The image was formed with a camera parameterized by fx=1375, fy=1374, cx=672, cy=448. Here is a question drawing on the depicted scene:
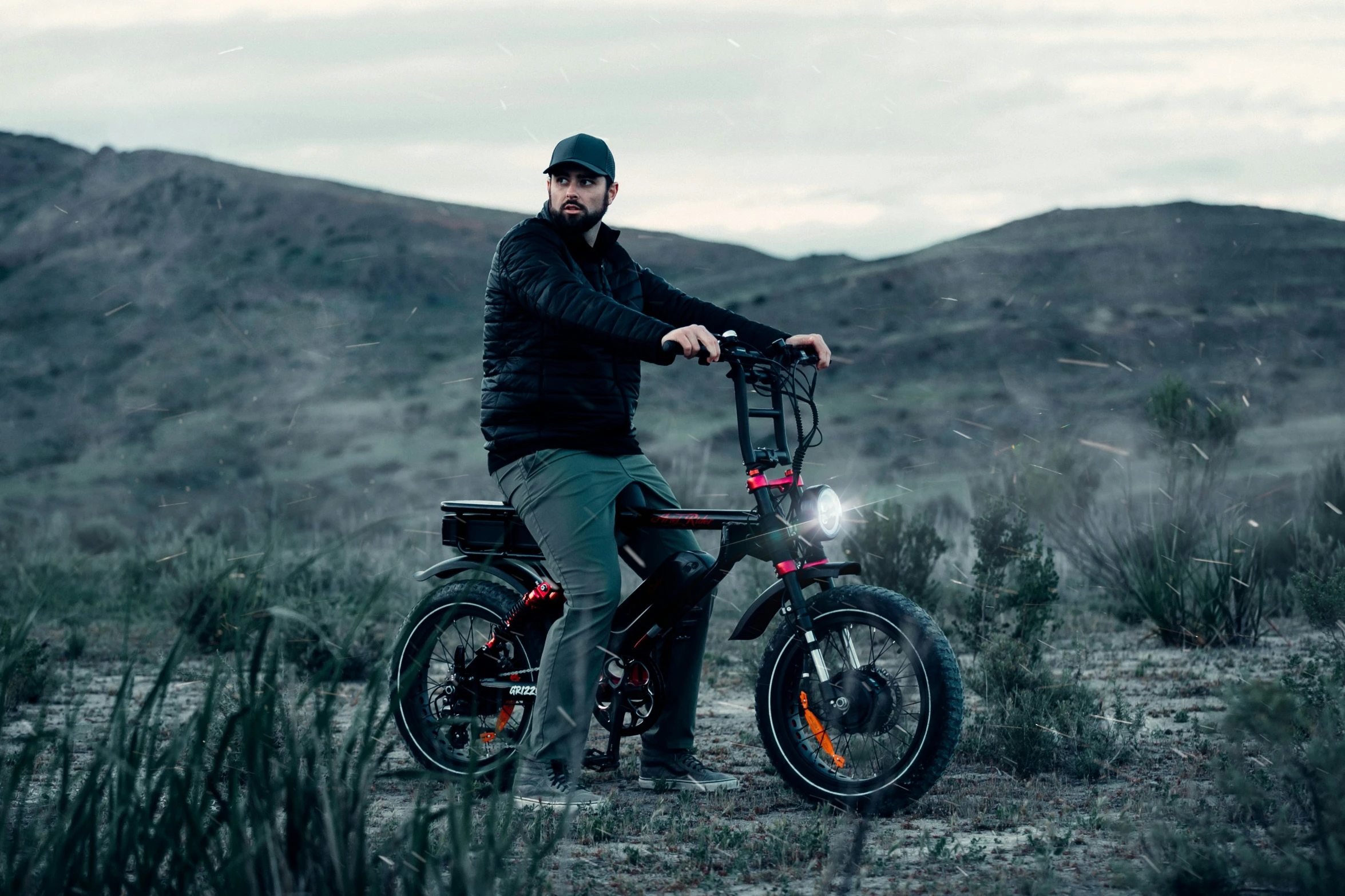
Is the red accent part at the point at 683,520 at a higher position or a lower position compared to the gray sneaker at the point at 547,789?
higher

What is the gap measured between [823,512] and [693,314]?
99 cm

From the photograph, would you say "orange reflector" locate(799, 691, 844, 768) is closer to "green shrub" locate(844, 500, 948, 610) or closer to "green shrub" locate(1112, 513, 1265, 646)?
"green shrub" locate(1112, 513, 1265, 646)

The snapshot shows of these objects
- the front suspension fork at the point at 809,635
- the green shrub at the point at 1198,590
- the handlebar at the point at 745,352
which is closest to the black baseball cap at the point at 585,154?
the handlebar at the point at 745,352

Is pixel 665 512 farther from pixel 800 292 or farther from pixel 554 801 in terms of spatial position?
pixel 800 292

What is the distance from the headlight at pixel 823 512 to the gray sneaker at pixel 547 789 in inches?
47.0

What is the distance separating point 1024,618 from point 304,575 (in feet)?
18.2

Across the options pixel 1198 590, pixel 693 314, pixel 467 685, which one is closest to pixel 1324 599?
pixel 1198 590

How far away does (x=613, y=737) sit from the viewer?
501cm

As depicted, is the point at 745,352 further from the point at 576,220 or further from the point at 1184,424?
the point at 1184,424

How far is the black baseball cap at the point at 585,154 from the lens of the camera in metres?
4.67

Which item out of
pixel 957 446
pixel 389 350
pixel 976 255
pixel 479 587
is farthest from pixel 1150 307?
pixel 479 587

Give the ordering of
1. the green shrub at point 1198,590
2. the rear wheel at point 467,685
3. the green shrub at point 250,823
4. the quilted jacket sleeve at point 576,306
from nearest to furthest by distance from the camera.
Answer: the green shrub at point 250,823
the quilted jacket sleeve at point 576,306
the rear wheel at point 467,685
the green shrub at point 1198,590

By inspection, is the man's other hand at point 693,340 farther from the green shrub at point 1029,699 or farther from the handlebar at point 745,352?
the green shrub at point 1029,699

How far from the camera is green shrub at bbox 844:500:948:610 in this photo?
964 cm
